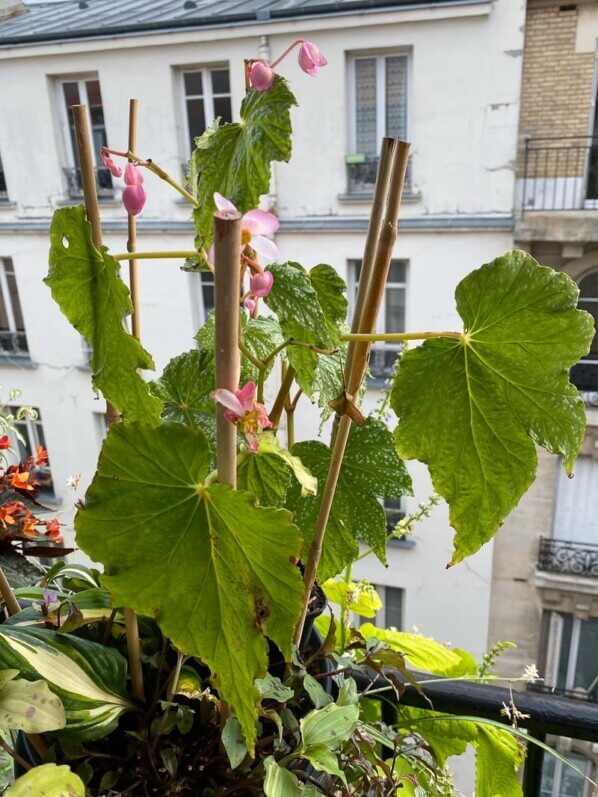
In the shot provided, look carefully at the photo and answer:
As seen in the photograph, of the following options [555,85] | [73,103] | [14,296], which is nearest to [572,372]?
[555,85]

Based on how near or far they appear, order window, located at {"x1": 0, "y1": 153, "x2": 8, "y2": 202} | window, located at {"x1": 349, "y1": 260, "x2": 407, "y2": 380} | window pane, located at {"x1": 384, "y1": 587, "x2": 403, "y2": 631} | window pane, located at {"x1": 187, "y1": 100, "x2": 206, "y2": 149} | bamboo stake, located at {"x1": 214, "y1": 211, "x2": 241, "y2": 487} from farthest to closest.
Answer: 1. window pane, located at {"x1": 384, "y1": 587, "x2": 403, "y2": 631}
2. window, located at {"x1": 0, "y1": 153, "x2": 8, "y2": 202}
3. window pane, located at {"x1": 187, "y1": 100, "x2": 206, "y2": 149}
4. window, located at {"x1": 349, "y1": 260, "x2": 407, "y2": 380}
5. bamboo stake, located at {"x1": 214, "y1": 211, "x2": 241, "y2": 487}

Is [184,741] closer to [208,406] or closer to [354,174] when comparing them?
[208,406]

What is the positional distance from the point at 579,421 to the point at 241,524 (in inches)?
7.5

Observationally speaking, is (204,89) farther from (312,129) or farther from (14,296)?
(14,296)

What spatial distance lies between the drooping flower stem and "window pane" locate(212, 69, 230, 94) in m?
3.14

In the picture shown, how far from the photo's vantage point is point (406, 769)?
1.66ft

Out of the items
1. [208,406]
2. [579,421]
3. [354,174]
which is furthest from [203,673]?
[354,174]

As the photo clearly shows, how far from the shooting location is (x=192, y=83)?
3.13 m

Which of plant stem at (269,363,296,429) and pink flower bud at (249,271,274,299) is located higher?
pink flower bud at (249,271,274,299)

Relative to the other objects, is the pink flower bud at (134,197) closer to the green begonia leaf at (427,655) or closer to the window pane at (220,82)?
the green begonia leaf at (427,655)

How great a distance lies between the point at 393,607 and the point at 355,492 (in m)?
3.81

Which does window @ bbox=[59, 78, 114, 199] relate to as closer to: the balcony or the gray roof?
the gray roof

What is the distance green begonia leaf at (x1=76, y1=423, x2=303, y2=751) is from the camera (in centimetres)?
29

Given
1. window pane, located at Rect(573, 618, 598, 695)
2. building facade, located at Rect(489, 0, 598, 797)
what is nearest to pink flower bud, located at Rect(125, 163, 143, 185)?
building facade, located at Rect(489, 0, 598, 797)
